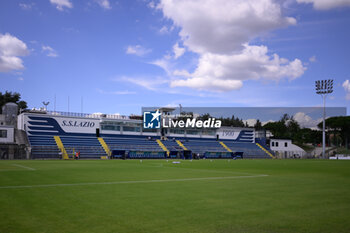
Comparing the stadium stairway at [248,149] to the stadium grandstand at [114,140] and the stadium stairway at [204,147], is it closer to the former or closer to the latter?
the stadium grandstand at [114,140]

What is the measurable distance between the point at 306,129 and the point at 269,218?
132616 mm

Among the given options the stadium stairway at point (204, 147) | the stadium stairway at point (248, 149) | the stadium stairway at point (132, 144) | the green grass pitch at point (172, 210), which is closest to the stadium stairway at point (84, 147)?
the stadium stairway at point (132, 144)

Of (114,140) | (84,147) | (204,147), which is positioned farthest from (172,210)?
(204,147)

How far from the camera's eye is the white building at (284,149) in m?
90.1

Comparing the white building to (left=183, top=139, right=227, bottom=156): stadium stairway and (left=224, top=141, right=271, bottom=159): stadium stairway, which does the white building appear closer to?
(left=224, top=141, right=271, bottom=159): stadium stairway

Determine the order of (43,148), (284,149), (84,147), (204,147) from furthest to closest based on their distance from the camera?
(284,149) < (204,147) < (84,147) < (43,148)

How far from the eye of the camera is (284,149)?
93.8 meters

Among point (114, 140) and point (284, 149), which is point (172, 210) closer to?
point (114, 140)

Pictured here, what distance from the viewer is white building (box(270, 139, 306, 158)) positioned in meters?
90.1

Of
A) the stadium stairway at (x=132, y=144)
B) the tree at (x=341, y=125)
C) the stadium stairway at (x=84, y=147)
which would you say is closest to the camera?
the stadium stairway at (x=84, y=147)

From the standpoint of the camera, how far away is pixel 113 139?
69.1 metres

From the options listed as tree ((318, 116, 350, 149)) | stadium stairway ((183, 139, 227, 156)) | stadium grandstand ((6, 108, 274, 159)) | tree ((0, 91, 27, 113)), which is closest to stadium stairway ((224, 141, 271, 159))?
stadium grandstand ((6, 108, 274, 159))

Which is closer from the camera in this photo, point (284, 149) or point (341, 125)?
point (284, 149)

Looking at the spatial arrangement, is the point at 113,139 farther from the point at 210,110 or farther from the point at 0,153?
the point at 210,110
